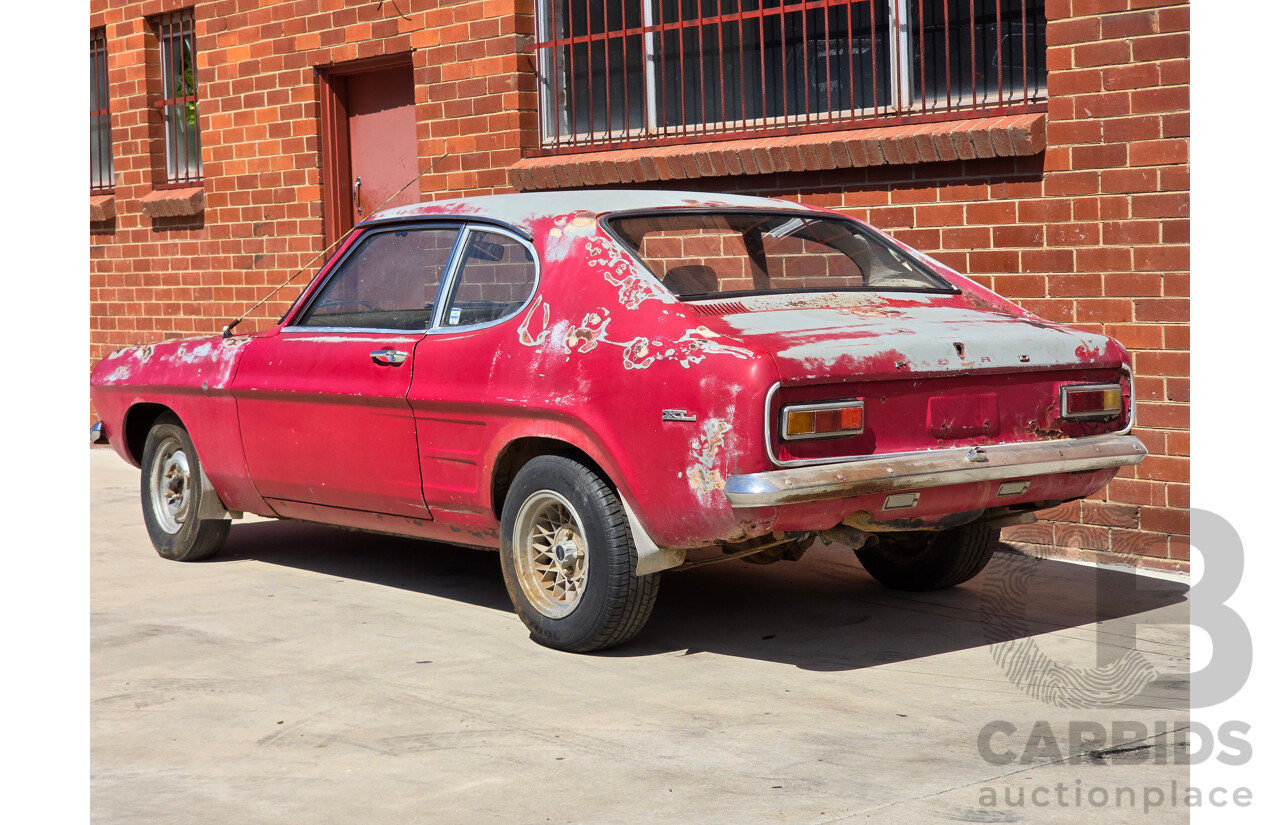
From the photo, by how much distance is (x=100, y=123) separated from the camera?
46.4 feet

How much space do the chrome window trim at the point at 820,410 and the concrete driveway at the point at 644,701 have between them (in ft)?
2.77

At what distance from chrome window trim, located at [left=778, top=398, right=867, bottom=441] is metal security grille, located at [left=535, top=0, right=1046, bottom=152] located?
128 inches

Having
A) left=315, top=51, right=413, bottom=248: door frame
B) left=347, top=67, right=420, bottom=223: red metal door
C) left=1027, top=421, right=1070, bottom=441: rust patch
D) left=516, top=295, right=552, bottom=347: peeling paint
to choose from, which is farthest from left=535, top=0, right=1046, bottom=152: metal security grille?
left=516, top=295, right=552, bottom=347: peeling paint

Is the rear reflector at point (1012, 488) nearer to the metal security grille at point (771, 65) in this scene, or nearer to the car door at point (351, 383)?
the car door at point (351, 383)

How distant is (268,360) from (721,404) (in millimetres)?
2691

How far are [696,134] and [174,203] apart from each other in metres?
5.61

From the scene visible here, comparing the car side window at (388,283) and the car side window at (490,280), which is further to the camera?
the car side window at (388,283)

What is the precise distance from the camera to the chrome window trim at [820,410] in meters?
4.70

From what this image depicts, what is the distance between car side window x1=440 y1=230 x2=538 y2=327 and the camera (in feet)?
18.6

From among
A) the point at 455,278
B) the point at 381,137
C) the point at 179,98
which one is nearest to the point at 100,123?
the point at 179,98

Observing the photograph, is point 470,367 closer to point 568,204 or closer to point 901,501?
point 568,204

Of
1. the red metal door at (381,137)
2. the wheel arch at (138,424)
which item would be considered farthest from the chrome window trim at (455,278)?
the red metal door at (381,137)

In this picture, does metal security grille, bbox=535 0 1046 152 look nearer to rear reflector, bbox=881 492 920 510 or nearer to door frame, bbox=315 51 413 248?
door frame, bbox=315 51 413 248
